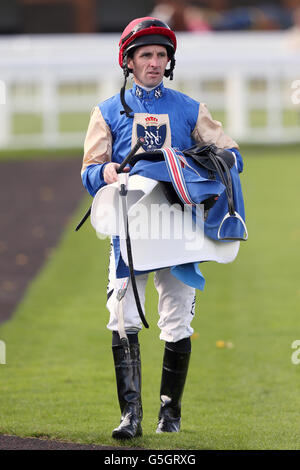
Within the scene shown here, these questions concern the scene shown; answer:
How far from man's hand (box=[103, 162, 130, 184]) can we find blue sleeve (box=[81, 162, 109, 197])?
51 mm

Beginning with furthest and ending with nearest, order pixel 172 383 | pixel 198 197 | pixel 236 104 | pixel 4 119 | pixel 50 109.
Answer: pixel 236 104 → pixel 50 109 → pixel 4 119 → pixel 172 383 → pixel 198 197

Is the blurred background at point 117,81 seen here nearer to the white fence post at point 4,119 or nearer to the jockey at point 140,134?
the white fence post at point 4,119

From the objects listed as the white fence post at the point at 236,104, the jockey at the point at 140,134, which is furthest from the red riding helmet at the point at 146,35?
the white fence post at the point at 236,104

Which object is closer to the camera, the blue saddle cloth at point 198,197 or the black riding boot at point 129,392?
the blue saddle cloth at point 198,197

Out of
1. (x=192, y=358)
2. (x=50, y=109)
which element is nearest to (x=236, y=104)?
(x=50, y=109)

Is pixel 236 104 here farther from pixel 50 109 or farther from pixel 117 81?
pixel 50 109

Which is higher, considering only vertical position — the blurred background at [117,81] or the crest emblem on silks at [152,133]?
the blurred background at [117,81]

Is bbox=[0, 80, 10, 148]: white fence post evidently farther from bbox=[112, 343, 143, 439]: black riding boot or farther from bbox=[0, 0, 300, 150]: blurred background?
bbox=[112, 343, 143, 439]: black riding boot

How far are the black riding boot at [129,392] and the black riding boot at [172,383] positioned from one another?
245mm

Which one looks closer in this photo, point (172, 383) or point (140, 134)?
point (140, 134)

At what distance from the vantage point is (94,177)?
4.69 m

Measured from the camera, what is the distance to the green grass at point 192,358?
17.4ft

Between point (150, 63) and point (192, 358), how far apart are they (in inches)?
113
